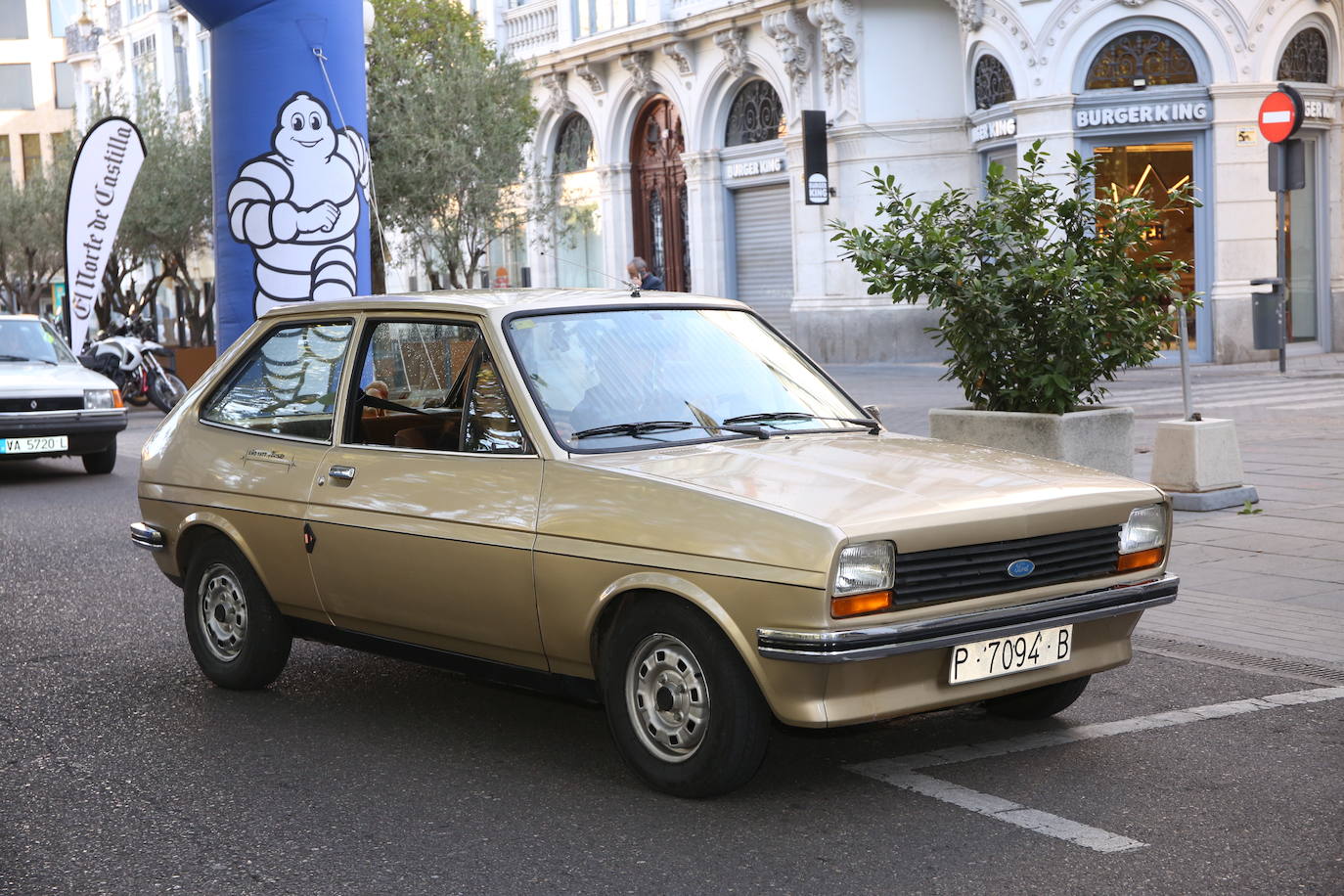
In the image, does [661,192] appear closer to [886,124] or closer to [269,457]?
[886,124]

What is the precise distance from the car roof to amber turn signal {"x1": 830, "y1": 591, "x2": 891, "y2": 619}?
173 cm

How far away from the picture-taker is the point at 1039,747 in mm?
5504

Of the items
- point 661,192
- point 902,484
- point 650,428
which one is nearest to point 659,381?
point 650,428

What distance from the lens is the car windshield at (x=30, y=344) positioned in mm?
16641

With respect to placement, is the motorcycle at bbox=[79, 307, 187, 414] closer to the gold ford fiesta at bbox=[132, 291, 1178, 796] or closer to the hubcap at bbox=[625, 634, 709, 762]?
the gold ford fiesta at bbox=[132, 291, 1178, 796]

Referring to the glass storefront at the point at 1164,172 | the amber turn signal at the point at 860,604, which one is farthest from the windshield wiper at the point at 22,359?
the glass storefront at the point at 1164,172

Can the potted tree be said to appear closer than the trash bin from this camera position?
Yes

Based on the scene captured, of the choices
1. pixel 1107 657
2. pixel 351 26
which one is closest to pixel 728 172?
pixel 351 26

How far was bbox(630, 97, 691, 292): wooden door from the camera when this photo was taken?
35.1 meters

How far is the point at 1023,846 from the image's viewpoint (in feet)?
14.6

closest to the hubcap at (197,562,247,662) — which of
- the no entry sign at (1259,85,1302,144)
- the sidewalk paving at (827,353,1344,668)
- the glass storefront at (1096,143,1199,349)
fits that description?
the sidewalk paving at (827,353,1344,668)

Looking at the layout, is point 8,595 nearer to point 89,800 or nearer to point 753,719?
point 89,800

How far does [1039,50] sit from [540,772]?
21.9 meters

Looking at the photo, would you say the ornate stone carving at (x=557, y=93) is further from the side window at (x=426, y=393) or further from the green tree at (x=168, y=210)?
the side window at (x=426, y=393)
